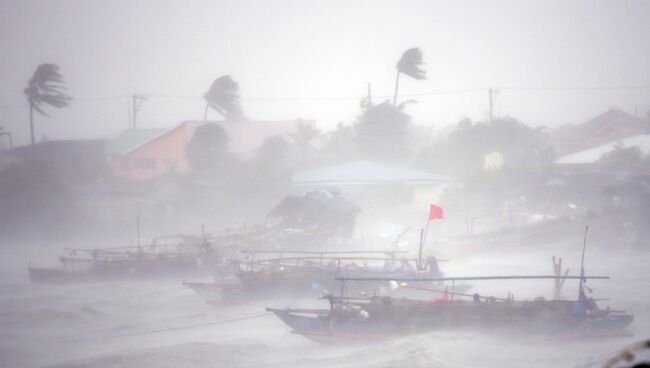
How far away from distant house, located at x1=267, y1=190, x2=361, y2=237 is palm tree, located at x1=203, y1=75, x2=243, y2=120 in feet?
72.0

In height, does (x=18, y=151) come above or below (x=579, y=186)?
above

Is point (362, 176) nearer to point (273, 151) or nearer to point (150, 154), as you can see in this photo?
point (273, 151)

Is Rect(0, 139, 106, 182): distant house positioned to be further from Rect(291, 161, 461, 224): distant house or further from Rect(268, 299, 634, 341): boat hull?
Rect(268, 299, 634, 341): boat hull

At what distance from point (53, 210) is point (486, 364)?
105 ft

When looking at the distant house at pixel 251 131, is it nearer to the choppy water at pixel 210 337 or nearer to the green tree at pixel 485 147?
the green tree at pixel 485 147

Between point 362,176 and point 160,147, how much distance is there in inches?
640

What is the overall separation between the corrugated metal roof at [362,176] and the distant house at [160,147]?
8060mm

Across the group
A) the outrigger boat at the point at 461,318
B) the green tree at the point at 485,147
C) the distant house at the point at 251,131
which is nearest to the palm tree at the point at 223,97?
the distant house at the point at 251,131

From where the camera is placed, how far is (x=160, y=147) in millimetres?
46656

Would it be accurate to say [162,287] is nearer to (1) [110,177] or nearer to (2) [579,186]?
(1) [110,177]

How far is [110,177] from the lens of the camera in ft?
139

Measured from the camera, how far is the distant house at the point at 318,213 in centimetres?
3125

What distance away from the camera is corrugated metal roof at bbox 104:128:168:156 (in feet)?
151

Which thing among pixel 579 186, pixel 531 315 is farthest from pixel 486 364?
pixel 579 186
